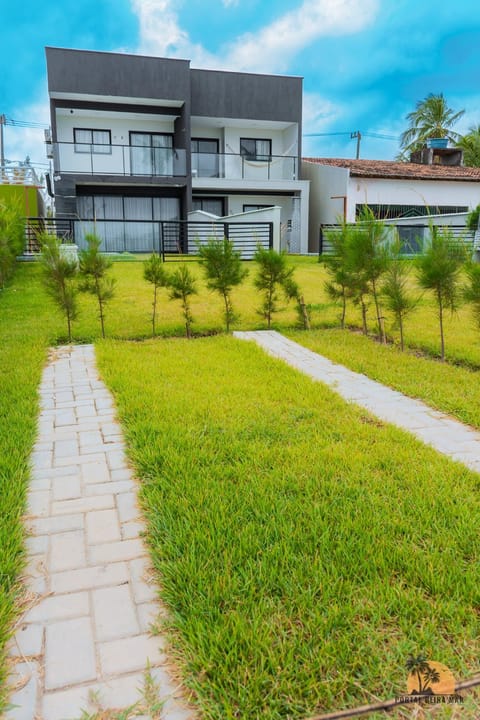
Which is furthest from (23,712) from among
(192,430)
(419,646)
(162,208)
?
(162,208)

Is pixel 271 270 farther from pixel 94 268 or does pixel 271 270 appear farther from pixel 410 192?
pixel 410 192

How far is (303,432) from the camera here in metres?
3.98

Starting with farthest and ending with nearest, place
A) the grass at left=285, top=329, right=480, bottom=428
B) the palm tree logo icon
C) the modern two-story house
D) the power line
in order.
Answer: the power line
the modern two-story house
the grass at left=285, top=329, right=480, bottom=428
the palm tree logo icon

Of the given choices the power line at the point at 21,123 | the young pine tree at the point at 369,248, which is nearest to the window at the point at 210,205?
the young pine tree at the point at 369,248

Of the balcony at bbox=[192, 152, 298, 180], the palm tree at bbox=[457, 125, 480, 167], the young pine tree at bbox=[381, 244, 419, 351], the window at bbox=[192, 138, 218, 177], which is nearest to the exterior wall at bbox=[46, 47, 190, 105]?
the window at bbox=[192, 138, 218, 177]

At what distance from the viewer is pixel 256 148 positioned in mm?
22812

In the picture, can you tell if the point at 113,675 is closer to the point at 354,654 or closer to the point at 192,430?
the point at 354,654

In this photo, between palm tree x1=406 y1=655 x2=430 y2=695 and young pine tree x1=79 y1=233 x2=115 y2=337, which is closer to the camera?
palm tree x1=406 y1=655 x2=430 y2=695

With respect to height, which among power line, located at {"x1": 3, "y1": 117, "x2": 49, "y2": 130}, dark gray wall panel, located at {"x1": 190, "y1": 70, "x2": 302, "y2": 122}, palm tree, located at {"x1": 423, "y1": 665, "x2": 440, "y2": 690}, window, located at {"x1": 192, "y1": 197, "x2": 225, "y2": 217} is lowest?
palm tree, located at {"x1": 423, "y1": 665, "x2": 440, "y2": 690}

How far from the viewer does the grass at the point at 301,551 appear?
6.01 feet

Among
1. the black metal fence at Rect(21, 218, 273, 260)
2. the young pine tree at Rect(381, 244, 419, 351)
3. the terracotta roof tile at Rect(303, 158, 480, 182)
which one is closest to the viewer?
the young pine tree at Rect(381, 244, 419, 351)

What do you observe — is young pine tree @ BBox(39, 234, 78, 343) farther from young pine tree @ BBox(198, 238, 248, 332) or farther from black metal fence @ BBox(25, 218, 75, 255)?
black metal fence @ BBox(25, 218, 75, 255)

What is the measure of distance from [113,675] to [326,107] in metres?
29.0

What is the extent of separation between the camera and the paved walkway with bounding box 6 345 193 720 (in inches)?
70.3
